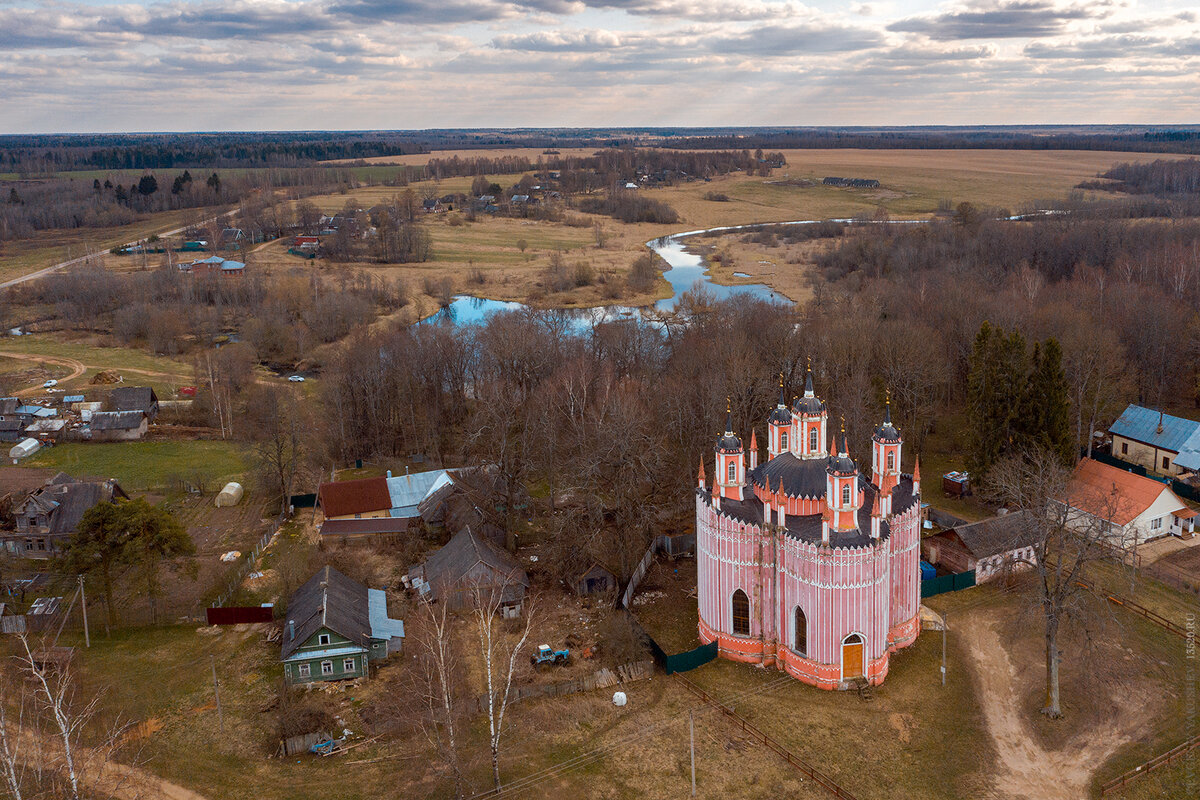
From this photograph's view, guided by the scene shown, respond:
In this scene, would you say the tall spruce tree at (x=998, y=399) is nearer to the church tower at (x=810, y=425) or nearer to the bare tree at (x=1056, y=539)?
the bare tree at (x=1056, y=539)

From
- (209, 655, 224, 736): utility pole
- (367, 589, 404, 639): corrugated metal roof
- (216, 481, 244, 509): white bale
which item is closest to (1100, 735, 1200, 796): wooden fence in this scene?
(367, 589, 404, 639): corrugated metal roof

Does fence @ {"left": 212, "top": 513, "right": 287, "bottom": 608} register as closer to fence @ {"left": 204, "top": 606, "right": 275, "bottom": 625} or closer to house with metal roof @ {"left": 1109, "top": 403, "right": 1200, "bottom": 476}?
fence @ {"left": 204, "top": 606, "right": 275, "bottom": 625}

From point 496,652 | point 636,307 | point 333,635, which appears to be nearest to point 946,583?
point 496,652

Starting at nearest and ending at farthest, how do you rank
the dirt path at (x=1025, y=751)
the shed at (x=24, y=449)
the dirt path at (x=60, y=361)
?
the dirt path at (x=1025, y=751) < the shed at (x=24, y=449) < the dirt path at (x=60, y=361)

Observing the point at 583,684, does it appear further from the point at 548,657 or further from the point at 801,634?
the point at 801,634

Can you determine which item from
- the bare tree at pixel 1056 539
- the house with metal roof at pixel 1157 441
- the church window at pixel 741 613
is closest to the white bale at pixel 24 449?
the church window at pixel 741 613

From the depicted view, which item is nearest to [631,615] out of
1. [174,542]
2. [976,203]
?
[174,542]

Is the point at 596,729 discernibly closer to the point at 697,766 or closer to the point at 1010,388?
the point at 697,766
